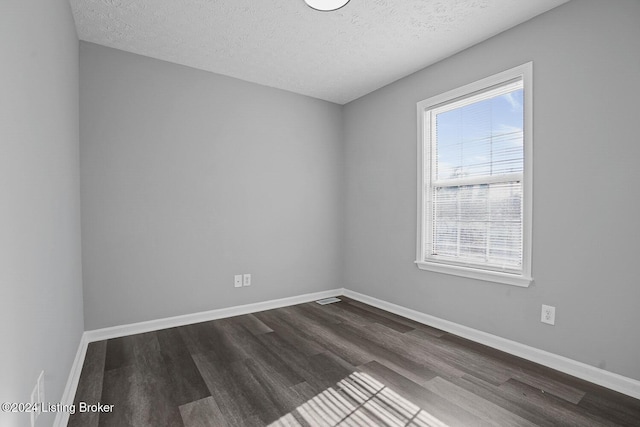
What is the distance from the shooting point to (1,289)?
94 cm

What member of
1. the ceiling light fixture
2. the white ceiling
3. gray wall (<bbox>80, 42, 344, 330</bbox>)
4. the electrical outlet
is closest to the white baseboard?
the electrical outlet

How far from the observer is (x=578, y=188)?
2.21 meters

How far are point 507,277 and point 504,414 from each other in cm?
111

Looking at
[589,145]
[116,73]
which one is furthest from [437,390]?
[116,73]

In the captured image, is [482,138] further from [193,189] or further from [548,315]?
[193,189]

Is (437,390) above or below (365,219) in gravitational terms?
below

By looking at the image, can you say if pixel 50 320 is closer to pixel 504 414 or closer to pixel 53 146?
pixel 53 146

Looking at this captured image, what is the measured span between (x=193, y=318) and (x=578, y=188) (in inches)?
138

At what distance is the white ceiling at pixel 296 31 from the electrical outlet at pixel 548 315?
2204 mm

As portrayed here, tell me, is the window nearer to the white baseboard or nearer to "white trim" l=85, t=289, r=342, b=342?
the white baseboard

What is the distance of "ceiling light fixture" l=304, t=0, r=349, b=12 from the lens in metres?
2.20

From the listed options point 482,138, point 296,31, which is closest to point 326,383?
point 482,138

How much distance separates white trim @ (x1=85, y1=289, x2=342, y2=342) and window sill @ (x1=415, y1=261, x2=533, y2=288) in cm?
158

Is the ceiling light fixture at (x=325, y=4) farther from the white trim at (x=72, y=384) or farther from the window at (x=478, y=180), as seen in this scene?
the white trim at (x=72, y=384)
